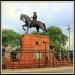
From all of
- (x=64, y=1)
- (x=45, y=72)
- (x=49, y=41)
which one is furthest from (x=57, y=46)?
(x=64, y=1)

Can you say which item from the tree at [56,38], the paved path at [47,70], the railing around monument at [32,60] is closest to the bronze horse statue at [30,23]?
the tree at [56,38]

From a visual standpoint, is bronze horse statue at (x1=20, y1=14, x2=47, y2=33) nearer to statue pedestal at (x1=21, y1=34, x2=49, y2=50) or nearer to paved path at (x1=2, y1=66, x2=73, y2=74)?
statue pedestal at (x1=21, y1=34, x2=49, y2=50)

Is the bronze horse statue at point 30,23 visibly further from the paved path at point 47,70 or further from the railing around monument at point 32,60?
the paved path at point 47,70

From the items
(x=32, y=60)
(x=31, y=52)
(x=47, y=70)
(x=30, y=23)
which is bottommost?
(x=47, y=70)

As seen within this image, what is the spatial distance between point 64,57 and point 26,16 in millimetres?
1372

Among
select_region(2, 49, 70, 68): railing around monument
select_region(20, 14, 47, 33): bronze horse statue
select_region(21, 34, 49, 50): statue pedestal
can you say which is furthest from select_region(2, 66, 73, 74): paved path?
select_region(20, 14, 47, 33): bronze horse statue

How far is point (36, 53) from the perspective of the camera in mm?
6734

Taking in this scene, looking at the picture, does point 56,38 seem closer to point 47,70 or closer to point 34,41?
point 34,41

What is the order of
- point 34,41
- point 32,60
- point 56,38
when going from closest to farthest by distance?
point 32,60 → point 56,38 → point 34,41

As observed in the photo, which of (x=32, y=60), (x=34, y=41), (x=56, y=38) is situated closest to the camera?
(x=32, y=60)

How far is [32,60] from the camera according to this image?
6.67 meters

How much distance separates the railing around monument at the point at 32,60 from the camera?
21.5ft

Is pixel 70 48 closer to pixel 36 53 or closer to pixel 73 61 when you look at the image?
pixel 73 61

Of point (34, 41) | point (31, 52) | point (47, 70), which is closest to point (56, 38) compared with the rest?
point (34, 41)
